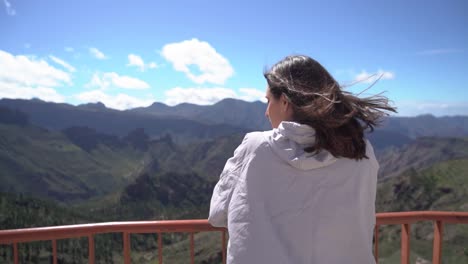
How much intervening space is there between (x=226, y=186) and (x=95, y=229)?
161cm

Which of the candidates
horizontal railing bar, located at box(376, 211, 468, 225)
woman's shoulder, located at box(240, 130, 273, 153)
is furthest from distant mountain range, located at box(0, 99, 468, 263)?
woman's shoulder, located at box(240, 130, 273, 153)

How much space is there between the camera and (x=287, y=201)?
4.83 ft

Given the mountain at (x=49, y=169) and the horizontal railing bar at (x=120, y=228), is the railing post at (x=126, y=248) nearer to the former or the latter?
the horizontal railing bar at (x=120, y=228)

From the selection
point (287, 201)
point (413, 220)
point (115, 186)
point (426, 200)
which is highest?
point (287, 201)

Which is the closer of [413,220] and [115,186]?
[413,220]

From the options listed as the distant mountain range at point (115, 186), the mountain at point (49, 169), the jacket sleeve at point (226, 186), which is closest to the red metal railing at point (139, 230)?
the jacket sleeve at point (226, 186)

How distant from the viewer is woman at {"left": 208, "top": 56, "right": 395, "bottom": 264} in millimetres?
1459

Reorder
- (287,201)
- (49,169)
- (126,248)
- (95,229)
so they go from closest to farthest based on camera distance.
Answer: (287,201)
(95,229)
(126,248)
(49,169)

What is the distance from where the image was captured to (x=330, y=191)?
150 cm

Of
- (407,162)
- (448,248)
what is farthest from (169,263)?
(407,162)

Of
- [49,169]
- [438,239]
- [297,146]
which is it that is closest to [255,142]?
[297,146]

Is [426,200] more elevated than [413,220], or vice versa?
[413,220]

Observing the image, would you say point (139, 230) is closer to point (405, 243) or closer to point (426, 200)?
point (405, 243)

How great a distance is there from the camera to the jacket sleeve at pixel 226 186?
1520mm
